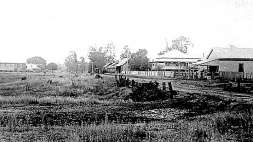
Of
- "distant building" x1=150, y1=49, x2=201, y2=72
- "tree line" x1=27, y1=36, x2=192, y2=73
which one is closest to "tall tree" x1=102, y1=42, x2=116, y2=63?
"tree line" x1=27, y1=36, x2=192, y2=73

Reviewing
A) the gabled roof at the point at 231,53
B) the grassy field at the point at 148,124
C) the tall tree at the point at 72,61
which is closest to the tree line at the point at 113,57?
the tall tree at the point at 72,61

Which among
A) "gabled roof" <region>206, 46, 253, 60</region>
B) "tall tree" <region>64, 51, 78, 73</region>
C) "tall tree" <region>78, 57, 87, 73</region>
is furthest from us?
"tall tree" <region>64, 51, 78, 73</region>

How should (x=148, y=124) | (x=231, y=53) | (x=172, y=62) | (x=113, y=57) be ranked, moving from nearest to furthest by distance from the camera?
1. (x=148, y=124)
2. (x=231, y=53)
3. (x=172, y=62)
4. (x=113, y=57)

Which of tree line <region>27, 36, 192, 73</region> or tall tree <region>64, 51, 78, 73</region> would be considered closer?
tree line <region>27, 36, 192, 73</region>

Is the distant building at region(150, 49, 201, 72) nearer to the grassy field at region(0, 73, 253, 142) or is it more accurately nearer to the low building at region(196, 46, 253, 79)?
the low building at region(196, 46, 253, 79)

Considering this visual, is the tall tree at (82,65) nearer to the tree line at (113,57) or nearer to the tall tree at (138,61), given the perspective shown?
the tree line at (113,57)

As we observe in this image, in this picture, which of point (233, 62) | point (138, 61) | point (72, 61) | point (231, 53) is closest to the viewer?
point (233, 62)

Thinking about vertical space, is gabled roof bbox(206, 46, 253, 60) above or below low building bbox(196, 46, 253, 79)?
above

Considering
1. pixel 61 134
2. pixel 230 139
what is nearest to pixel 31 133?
pixel 61 134

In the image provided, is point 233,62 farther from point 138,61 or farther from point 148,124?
point 138,61

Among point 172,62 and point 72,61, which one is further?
point 72,61

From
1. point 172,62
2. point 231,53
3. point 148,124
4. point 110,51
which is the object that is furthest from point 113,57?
point 148,124

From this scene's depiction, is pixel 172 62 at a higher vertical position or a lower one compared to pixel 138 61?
lower

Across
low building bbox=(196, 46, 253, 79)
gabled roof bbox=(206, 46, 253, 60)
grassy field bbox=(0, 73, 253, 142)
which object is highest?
gabled roof bbox=(206, 46, 253, 60)
